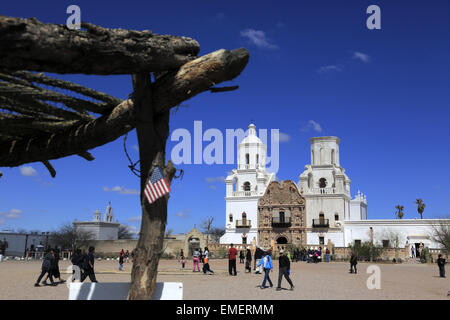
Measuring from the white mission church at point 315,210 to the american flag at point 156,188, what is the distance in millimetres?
43091

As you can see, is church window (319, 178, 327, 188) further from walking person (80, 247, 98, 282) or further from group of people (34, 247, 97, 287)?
walking person (80, 247, 98, 282)

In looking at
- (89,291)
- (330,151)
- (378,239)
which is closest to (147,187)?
(89,291)

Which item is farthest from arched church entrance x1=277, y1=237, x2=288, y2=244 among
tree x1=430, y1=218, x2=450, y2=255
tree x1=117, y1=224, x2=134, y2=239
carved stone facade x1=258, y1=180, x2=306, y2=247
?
tree x1=117, y1=224, x2=134, y2=239

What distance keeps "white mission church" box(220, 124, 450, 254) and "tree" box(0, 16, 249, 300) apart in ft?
138

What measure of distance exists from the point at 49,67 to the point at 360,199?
2113 inches

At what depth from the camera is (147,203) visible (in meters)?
5.23

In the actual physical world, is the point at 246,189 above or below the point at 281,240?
above

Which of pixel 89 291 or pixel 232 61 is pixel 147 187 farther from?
pixel 232 61

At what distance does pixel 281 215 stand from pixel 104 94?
148ft

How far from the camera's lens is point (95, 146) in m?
6.57

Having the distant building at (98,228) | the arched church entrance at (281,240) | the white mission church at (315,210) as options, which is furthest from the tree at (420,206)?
the distant building at (98,228)

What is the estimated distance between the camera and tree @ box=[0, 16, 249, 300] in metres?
3.95

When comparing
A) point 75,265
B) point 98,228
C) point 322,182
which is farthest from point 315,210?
point 75,265

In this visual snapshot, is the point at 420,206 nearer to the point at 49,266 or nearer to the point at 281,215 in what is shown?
the point at 281,215
